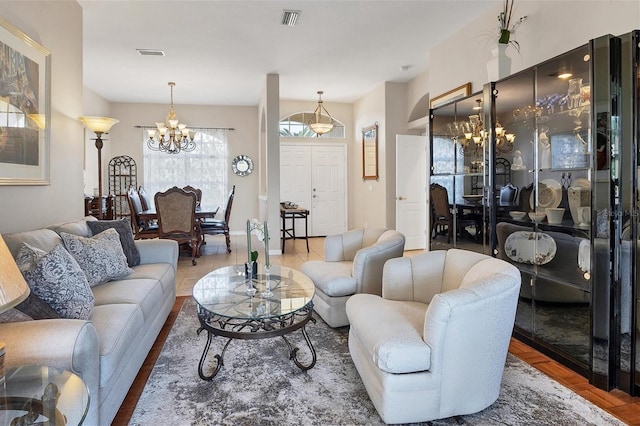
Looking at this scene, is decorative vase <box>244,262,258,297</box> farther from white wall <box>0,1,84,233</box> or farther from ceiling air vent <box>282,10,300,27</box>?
ceiling air vent <box>282,10,300,27</box>

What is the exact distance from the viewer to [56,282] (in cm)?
191

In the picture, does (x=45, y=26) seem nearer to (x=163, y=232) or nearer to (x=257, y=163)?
(x=163, y=232)

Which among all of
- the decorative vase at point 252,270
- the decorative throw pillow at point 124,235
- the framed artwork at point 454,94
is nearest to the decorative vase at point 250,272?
the decorative vase at point 252,270

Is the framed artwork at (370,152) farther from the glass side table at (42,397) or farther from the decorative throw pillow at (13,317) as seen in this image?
the glass side table at (42,397)

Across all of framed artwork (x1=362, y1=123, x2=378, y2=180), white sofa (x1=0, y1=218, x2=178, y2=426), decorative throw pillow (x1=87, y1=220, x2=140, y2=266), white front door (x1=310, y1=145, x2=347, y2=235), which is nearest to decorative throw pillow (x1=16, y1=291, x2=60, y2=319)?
white sofa (x1=0, y1=218, x2=178, y2=426)

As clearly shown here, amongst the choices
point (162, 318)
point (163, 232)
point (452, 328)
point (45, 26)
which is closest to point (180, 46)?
point (45, 26)

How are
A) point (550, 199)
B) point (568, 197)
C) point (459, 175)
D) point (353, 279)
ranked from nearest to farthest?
point (568, 197) < point (550, 199) < point (353, 279) < point (459, 175)

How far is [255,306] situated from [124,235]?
5.45 ft

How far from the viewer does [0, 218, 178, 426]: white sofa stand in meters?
1.52

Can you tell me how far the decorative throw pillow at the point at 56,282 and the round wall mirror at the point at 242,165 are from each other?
22.9ft

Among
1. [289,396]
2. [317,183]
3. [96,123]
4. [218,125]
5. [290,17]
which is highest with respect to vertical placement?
[290,17]

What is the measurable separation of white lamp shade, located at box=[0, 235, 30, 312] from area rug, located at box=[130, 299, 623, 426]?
1.01 m

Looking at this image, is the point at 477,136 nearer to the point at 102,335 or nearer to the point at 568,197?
the point at 568,197

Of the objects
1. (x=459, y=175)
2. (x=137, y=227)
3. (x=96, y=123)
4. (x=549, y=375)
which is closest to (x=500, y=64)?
(x=459, y=175)
